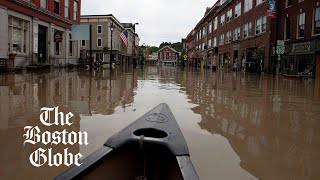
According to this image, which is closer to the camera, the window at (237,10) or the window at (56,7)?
the window at (56,7)

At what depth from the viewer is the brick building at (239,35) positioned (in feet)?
104

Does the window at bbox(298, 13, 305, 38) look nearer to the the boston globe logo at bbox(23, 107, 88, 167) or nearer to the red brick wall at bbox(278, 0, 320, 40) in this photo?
the red brick wall at bbox(278, 0, 320, 40)

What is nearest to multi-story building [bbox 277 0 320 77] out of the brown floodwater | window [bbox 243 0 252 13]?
window [bbox 243 0 252 13]

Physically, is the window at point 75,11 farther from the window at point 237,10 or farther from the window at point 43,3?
the window at point 237,10

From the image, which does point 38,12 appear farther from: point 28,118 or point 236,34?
point 236,34

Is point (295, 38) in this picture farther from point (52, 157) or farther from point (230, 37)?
point (52, 157)

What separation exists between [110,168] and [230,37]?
44352 mm

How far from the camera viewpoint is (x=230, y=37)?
4519cm

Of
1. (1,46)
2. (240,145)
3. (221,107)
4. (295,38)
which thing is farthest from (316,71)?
(1,46)

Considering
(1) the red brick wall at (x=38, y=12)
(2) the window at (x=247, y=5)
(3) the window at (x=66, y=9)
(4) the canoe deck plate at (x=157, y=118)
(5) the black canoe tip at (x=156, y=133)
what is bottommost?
(5) the black canoe tip at (x=156, y=133)

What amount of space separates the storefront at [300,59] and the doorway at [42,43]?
840 inches

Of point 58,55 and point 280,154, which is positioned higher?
point 58,55

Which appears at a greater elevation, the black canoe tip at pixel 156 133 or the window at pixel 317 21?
the window at pixel 317 21

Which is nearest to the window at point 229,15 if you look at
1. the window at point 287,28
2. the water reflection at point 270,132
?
the window at point 287,28
